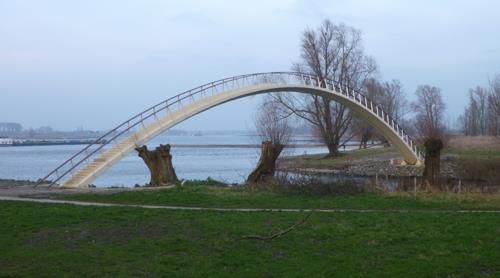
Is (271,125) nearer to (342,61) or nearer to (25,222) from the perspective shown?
(342,61)

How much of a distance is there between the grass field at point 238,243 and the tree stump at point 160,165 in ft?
23.8

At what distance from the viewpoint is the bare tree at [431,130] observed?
74.8 ft

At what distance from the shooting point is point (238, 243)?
1027 cm

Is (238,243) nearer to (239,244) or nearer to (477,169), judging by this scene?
(239,244)

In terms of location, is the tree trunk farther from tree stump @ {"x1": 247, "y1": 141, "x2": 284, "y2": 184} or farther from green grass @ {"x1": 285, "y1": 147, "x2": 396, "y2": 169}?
green grass @ {"x1": 285, "y1": 147, "x2": 396, "y2": 169}

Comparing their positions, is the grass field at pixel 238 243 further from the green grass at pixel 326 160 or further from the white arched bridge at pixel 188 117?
the green grass at pixel 326 160

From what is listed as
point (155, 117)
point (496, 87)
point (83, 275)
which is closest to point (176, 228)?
point (83, 275)

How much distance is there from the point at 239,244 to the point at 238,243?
0.29 feet

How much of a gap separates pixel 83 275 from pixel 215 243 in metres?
2.64

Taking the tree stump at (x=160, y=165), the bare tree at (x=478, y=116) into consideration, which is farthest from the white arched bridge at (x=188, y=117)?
the bare tree at (x=478, y=116)

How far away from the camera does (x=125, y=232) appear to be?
11375 millimetres

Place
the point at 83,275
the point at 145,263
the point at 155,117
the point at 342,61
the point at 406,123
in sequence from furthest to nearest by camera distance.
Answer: the point at 406,123
the point at 342,61
the point at 155,117
the point at 145,263
the point at 83,275

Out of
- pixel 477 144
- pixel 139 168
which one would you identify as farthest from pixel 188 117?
pixel 477 144

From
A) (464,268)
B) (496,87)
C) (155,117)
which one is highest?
(496,87)
